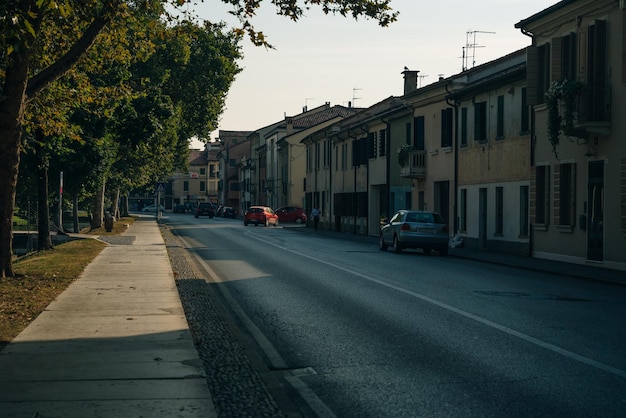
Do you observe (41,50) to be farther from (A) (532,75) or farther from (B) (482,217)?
(B) (482,217)

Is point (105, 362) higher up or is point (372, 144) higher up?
point (372, 144)

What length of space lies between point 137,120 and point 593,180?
15834mm

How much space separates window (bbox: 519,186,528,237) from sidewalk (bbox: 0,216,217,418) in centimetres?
1879

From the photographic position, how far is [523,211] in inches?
1217

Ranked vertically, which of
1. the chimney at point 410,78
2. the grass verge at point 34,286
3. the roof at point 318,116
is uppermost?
the roof at point 318,116

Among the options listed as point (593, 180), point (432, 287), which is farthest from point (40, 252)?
point (593, 180)

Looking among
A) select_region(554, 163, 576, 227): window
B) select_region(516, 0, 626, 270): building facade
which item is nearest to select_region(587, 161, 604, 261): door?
select_region(516, 0, 626, 270): building facade

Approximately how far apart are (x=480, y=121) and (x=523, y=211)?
17.9ft

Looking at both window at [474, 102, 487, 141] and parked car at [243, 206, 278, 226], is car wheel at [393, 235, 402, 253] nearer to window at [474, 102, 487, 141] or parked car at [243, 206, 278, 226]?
window at [474, 102, 487, 141]

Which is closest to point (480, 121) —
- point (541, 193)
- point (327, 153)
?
point (541, 193)

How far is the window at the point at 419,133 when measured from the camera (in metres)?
42.0

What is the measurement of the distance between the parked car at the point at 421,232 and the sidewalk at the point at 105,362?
16.7 metres

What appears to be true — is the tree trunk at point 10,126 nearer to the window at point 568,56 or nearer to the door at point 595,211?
the door at point 595,211

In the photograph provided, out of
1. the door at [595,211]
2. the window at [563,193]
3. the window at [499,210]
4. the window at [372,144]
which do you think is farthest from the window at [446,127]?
the door at [595,211]
